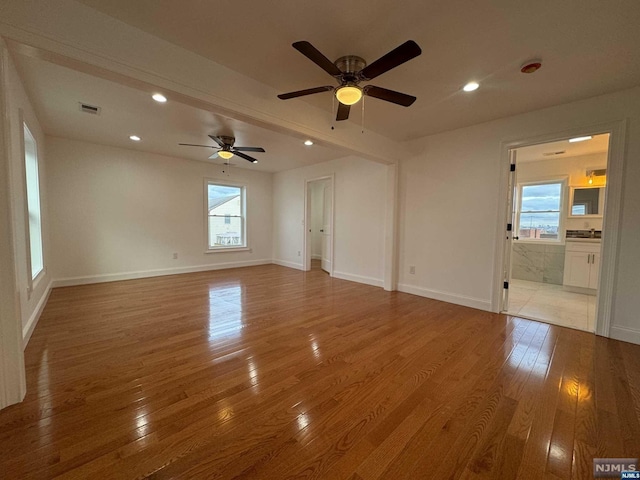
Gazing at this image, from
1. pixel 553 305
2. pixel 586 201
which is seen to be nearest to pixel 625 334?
pixel 553 305

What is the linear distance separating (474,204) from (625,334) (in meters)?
1.99

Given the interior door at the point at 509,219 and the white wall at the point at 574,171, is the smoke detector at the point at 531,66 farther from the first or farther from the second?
the white wall at the point at 574,171

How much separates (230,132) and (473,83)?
3131mm

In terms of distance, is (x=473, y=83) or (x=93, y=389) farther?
(x=473, y=83)

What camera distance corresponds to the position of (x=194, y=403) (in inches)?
65.2

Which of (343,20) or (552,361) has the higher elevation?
(343,20)

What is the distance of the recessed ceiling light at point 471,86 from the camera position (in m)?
2.54

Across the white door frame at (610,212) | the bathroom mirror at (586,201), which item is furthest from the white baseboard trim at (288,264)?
the bathroom mirror at (586,201)

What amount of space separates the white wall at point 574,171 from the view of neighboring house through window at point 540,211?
0.14m

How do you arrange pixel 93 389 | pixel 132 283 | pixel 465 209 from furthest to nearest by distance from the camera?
pixel 132 283 → pixel 465 209 → pixel 93 389

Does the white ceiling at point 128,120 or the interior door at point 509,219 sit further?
the interior door at point 509,219

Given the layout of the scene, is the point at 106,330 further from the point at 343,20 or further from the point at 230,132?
the point at 343,20

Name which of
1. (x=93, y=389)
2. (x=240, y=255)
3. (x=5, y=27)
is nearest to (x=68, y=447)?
(x=93, y=389)

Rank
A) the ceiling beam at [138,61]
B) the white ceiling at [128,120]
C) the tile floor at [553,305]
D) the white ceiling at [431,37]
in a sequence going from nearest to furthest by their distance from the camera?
the ceiling beam at [138,61]
the white ceiling at [431,37]
the white ceiling at [128,120]
the tile floor at [553,305]
